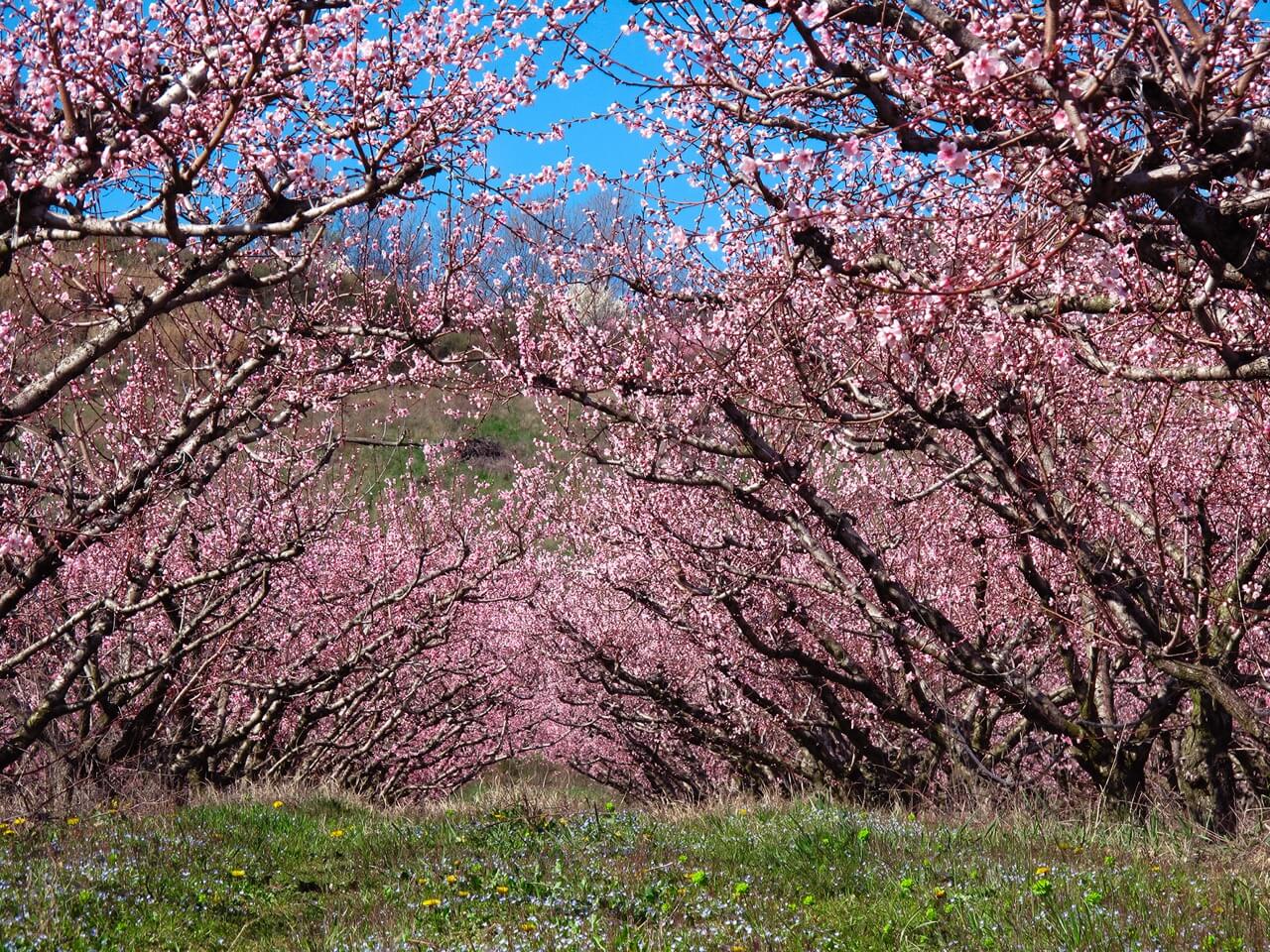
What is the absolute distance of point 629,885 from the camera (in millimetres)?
4754

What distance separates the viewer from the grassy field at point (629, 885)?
3822mm

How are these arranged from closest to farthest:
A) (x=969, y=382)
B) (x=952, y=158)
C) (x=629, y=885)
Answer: (x=952, y=158)
(x=629, y=885)
(x=969, y=382)

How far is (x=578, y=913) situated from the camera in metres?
4.34

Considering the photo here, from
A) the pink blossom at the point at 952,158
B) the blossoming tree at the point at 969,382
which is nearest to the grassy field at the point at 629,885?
the blossoming tree at the point at 969,382

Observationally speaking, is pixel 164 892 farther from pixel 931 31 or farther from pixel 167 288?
pixel 931 31

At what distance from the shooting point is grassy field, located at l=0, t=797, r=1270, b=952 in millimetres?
3822

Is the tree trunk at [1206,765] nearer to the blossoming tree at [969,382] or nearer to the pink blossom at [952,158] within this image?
the blossoming tree at [969,382]

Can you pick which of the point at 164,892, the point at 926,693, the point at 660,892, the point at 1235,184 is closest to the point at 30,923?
the point at 164,892

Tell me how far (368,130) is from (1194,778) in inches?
278

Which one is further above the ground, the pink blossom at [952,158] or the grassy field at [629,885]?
the pink blossom at [952,158]

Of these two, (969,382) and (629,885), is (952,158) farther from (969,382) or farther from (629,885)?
(969,382)

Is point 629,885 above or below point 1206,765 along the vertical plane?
below

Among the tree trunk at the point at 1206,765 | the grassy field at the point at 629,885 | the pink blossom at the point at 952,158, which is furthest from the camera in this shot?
the tree trunk at the point at 1206,765

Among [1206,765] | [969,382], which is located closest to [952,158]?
[969,382]
